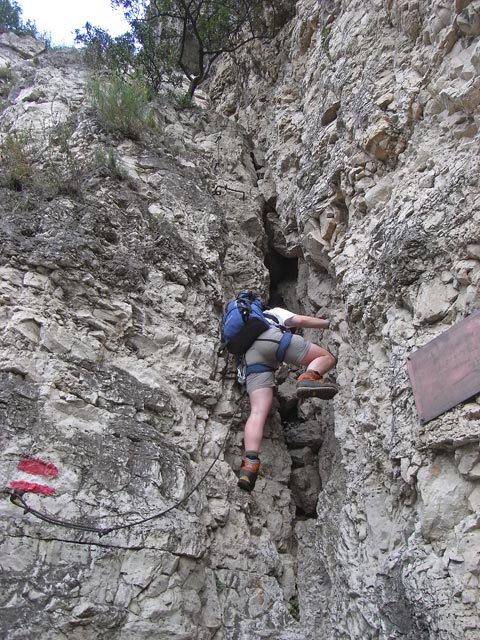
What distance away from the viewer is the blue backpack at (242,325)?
510 cm

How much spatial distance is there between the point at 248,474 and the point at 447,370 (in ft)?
6.66

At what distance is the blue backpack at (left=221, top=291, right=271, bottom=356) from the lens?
16.7ft

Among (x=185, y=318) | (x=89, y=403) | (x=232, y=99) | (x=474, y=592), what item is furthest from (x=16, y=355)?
(x=232, y=99)

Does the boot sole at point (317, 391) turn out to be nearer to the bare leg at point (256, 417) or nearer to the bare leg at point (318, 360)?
the bare leg at point (318, 360)

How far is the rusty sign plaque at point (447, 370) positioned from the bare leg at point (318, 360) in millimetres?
1465

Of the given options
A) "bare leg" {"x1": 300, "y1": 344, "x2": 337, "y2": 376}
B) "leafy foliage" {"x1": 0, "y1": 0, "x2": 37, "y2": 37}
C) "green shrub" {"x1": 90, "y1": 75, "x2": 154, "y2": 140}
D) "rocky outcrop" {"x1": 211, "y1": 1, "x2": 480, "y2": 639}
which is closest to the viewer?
"rocky outcrop" {"x1": 211, "y1": 1, "x2": 480, "y2": 639}

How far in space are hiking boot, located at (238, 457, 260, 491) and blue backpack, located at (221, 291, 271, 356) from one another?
3.67 ft

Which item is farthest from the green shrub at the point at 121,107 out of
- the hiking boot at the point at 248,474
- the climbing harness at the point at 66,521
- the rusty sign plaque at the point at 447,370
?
the rusty sign plaque at the point at 447,370

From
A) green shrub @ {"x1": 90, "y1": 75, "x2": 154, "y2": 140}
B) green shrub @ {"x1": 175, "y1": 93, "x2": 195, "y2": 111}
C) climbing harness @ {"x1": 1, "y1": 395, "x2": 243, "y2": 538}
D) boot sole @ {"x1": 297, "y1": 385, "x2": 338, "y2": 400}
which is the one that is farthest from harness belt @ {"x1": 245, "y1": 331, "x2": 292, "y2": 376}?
green shrub @ {"x1": 175, "y1": 93, "x2": 195, "y2": 111}

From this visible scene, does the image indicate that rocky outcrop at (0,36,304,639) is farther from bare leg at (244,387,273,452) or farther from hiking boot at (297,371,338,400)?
hiking boot at (297,371,338,400)

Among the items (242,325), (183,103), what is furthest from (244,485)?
(183,103)

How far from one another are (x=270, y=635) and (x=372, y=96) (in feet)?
16.1

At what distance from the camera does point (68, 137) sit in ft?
23.0

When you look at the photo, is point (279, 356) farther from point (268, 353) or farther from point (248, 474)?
point (248, 474)
